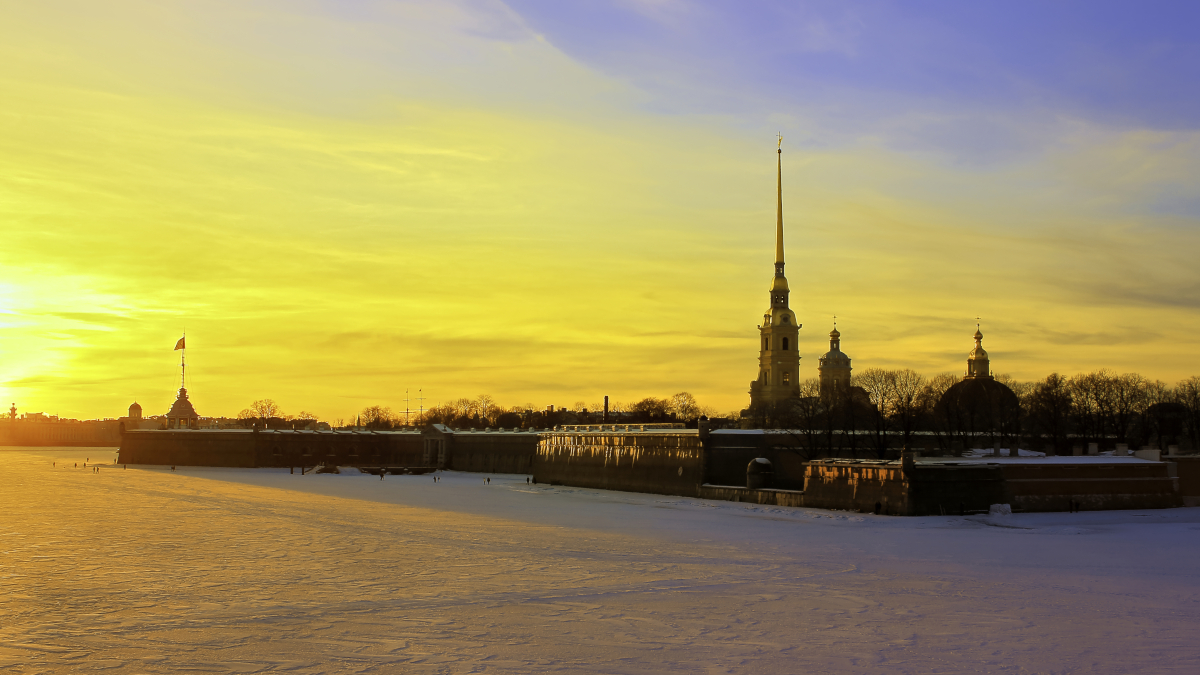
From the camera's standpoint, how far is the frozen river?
16844mm

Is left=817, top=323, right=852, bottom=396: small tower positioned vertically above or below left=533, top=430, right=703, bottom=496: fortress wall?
above

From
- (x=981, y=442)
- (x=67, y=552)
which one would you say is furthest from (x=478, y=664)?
(x=981, y=442)

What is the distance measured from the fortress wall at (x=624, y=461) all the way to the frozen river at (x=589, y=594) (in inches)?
657

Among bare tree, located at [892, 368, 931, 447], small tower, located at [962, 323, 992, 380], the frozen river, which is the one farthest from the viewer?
small tower, located at [962, 323, 992, 380]

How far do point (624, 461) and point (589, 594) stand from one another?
45709 millimetres

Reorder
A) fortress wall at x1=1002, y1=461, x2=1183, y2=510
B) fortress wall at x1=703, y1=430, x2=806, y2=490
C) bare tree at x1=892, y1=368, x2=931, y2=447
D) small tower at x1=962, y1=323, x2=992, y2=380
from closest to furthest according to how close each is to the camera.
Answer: fortress wall at x1=1002, y1=461, x2=1183, y2=510 < fortress wall at x1=703, y1=430, x2=806, y2=490 < bare tree at x1=892, y1=368, x2=931, y2=447 < small tower at x1=962, y1=323, x2=992, y2=380

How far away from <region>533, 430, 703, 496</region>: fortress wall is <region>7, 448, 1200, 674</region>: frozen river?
16678mm

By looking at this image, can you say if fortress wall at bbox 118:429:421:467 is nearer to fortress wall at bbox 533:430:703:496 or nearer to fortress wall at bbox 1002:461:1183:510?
fortress wall at bbox 533:430:703:496

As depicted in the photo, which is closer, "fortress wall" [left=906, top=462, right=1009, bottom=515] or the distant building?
"fortress wall" [left=906, top=462, right=1009, bottom=515]

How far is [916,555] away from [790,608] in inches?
457

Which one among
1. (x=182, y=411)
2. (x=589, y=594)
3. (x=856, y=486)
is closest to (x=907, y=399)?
(x=856, y=486)

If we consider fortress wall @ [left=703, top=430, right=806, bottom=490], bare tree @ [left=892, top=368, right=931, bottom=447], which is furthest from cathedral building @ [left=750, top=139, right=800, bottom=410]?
fortress wall @ [left=703, top=430, right=806, bottom=490]

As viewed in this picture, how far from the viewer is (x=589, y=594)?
23.0 metres

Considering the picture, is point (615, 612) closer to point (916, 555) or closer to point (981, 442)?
point (916, 555)
